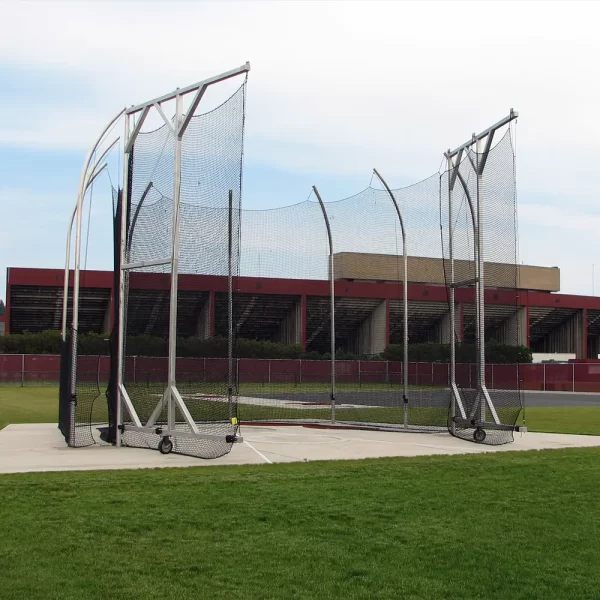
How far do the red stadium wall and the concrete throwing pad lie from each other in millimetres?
1269

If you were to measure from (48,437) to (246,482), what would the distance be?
6.11 metres

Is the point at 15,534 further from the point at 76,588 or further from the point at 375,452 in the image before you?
the point at 375,452

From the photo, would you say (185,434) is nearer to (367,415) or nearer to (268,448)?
(268,448)

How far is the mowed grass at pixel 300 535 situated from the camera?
5.29 meters

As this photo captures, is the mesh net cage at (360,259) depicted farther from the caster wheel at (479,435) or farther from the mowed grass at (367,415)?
the caster wheel at (479,435)

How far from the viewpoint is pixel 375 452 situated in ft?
37.1

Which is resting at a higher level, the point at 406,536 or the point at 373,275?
the point at 373,275

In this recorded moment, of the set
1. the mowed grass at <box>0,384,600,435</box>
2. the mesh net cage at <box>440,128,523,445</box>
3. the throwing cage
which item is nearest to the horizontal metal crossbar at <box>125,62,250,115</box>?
the throwing cage

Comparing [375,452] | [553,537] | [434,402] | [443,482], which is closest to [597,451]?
[375,452]

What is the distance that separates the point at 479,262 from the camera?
551 inches

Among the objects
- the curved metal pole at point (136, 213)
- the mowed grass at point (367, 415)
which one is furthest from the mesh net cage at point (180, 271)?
the mowed grass at point (367, 415)

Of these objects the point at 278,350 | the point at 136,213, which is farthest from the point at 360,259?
the point at 278,350

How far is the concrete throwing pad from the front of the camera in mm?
10008

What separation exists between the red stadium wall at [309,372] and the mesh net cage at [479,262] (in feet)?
1.57
